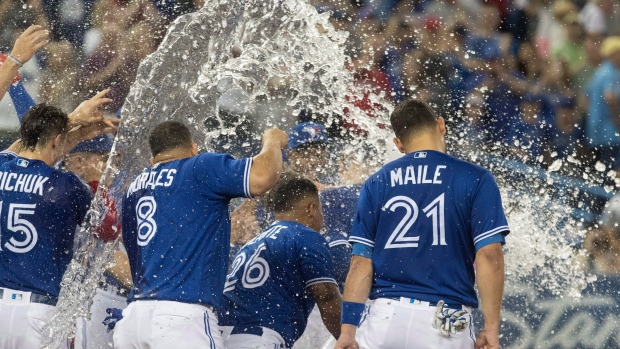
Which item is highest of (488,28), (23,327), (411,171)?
(488,28)

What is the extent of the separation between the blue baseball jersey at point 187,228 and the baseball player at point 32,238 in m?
1.02

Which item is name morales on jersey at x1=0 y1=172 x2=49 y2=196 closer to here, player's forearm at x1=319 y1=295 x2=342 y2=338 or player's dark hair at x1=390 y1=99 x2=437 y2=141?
player's forearm at x1=319 y1=295 x2=342 y2=338

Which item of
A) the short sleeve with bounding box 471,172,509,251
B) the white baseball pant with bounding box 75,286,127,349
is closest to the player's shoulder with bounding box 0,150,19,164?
the white baseball pant with bounding box 75,286,127,349

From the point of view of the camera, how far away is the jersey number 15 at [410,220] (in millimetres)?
4375

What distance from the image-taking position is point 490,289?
4152 millimetres

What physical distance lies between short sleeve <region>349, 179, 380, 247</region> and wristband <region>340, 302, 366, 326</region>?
0.34 meters

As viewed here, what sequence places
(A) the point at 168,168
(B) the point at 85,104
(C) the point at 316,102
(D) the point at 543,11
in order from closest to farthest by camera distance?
(A) the point at 168,168 → (B) the point at 85,104 → (C) the point at 316,102 → (D) the point at 543,11

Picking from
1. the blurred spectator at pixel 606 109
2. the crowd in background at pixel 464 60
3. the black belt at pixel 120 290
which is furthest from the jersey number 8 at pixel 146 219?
the blurred spectator at pixel 606 109

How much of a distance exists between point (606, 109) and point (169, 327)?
642cm

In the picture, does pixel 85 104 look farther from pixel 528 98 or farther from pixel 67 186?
pixel 528 98

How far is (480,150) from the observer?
29.0ft

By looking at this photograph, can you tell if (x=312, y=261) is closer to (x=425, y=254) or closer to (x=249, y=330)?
(x=249, y=330)

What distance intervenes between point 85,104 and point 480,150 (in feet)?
14.2

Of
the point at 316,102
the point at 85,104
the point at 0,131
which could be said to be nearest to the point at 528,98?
the point at 316,102
